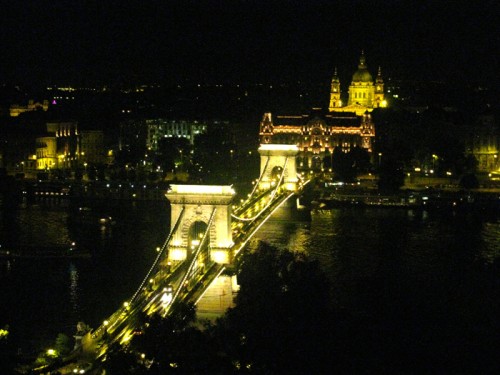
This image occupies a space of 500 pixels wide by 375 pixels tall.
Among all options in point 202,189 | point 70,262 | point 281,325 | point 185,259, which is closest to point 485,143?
point 70,262

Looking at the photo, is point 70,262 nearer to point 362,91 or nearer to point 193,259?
point 193,259

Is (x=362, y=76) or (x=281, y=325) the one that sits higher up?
(x=362, y=76)

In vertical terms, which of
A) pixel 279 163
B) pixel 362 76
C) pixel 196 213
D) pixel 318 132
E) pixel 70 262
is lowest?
pixel 70 262

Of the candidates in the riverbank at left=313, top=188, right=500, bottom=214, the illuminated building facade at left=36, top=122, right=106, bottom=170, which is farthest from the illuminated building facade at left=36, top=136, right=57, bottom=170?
the riverbank at left=313, top=188, right=500, bottom=214

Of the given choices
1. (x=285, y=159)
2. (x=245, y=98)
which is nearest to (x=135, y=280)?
(x=285, y=159)

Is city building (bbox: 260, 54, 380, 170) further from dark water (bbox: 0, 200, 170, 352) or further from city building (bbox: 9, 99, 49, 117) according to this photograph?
dark water (bbox: 0, 200, 170, 352)

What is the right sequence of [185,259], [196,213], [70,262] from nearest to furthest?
[185,259] → [196,213] → [70,262]
